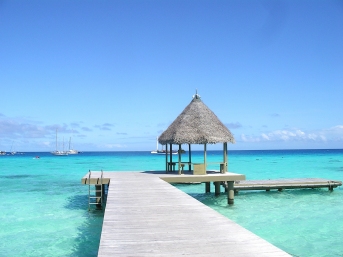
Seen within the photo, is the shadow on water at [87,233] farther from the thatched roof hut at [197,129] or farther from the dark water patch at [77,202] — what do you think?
the thatched roof hut at [197,129]

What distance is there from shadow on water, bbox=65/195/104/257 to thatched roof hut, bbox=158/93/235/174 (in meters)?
3.75

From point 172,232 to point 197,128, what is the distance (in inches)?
362

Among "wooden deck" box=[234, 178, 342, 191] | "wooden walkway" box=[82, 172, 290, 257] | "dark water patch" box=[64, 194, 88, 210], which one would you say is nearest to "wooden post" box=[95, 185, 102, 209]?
"dark water patch" box=[64, 194, 88, 210]

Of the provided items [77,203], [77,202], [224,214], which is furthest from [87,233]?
[77,202]

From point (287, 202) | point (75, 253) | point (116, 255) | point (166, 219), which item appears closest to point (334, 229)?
point (287, 202)

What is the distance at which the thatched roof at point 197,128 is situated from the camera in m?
14.4

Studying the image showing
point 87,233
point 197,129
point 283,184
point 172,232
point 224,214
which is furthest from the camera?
point 283,184

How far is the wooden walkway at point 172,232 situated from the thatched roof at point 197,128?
19.0ft

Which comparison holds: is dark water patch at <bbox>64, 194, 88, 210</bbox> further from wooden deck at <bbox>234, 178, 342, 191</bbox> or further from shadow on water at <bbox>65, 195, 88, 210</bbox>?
wooden deck at <bbox>234, 178, 342, 191</bbox>

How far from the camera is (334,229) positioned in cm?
1059

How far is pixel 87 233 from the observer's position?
10211 mm

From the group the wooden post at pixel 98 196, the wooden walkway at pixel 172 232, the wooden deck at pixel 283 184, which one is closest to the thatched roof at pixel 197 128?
the wooden deck at pixel 283 184

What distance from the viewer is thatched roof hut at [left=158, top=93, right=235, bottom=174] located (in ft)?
47.2

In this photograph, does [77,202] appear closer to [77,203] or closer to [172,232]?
[77,203]
